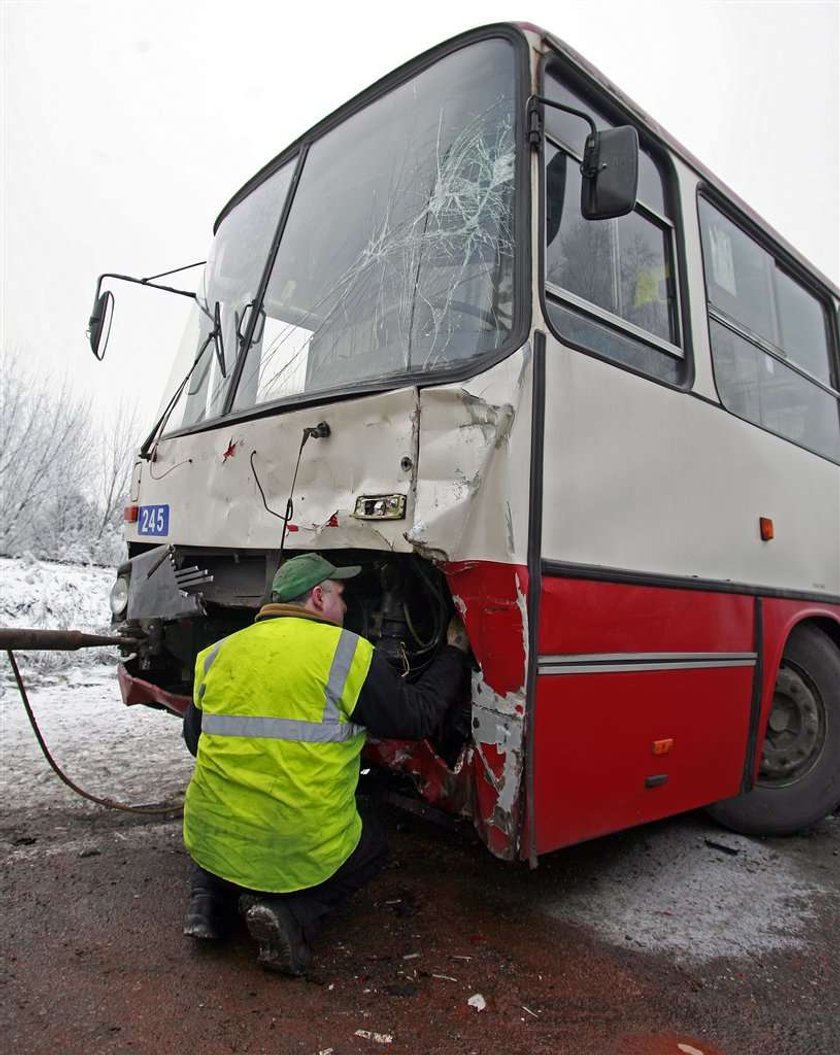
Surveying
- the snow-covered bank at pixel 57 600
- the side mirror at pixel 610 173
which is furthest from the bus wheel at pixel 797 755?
the snow-covered bank at pixel 57 600

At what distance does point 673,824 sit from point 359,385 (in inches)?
106

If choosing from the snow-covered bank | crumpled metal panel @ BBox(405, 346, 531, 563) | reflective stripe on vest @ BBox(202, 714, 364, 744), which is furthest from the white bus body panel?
the snow-covered bank

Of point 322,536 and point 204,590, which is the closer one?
point 322,536

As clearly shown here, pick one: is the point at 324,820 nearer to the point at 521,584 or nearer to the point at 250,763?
the point at 250,763

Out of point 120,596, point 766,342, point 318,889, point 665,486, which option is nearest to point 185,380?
point 120,596

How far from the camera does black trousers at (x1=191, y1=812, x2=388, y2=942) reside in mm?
2307

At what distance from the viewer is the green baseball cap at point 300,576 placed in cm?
241

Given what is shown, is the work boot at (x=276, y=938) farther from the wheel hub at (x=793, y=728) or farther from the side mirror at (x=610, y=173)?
the wheel hub at (x=793, y=728)

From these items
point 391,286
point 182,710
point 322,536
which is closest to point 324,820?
point 322,536

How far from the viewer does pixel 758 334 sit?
3754 millimetres

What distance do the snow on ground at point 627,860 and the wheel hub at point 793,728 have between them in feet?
1.15

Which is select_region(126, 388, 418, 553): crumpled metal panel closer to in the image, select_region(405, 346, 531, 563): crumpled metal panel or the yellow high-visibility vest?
select_region(405, 346, 531, 563): crumpled metal panel

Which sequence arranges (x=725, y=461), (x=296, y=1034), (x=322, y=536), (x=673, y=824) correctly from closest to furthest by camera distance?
(x=296, y=1034) → (x=322, y=536) → (x=725, y=461) → (x=673, y=824)

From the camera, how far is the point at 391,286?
2.79 m
